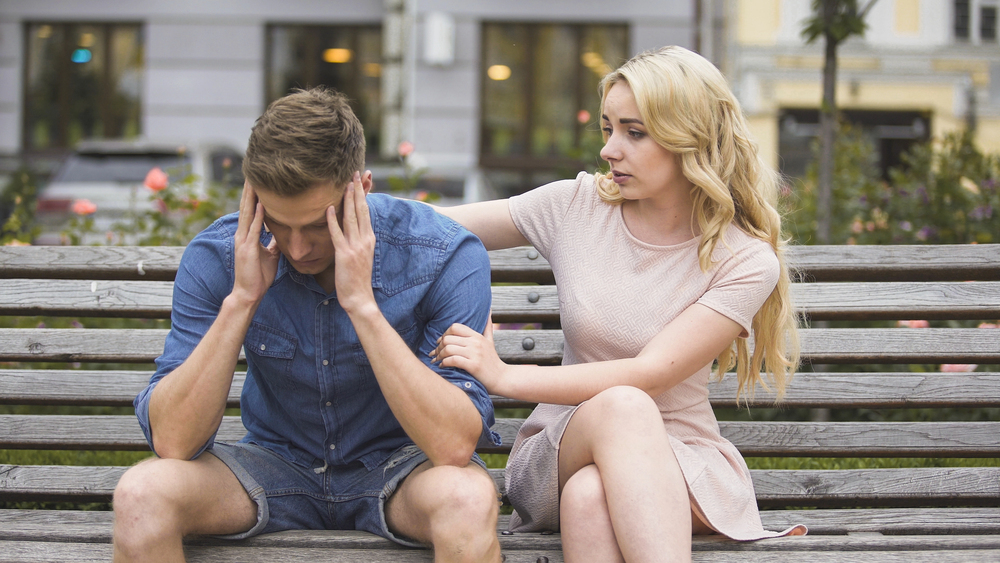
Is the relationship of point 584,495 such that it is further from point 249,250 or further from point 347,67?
point 347,67

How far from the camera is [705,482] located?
87.5 inches

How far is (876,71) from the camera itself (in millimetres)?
12789

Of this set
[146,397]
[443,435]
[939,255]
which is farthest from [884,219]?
[146,397]

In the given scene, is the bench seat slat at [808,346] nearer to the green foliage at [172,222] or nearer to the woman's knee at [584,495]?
the woman's knee at [584,495]

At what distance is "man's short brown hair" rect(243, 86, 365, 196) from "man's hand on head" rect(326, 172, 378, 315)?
6cm

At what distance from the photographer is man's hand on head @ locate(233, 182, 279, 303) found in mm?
2061

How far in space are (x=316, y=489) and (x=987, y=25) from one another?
13777mm

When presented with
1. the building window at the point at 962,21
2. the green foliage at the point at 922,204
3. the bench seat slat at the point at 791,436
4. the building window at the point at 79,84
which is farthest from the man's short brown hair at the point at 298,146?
the building window at the point at 962,21

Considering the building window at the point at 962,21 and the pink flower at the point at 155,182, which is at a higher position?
the building window at the point at 962,21

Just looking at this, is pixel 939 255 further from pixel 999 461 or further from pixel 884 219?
pixel 884 219

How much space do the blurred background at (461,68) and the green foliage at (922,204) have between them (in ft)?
22.3

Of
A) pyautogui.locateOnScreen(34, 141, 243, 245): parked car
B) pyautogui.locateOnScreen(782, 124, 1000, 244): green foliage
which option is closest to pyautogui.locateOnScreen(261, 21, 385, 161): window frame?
pyautogui.locateOnScreen(34, 141, 243, 245): parked car

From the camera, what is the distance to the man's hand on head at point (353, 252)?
204 centimetres

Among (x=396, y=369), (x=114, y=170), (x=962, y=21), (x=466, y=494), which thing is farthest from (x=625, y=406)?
(x=962, y=21)
